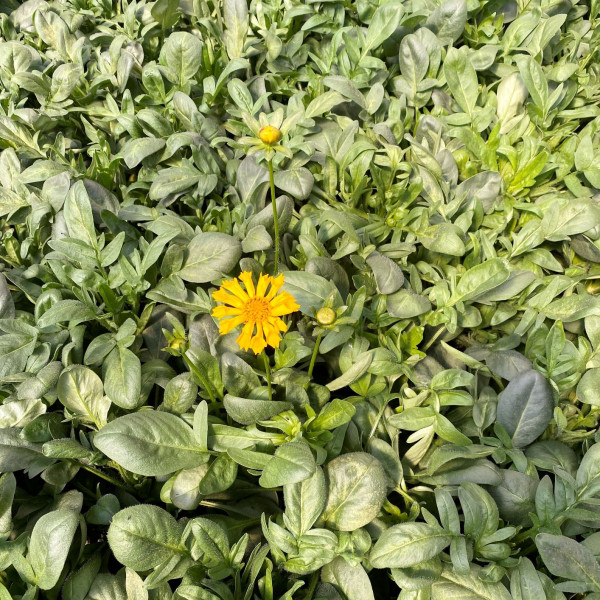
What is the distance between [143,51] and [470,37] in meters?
1.58

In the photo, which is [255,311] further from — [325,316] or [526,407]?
[526,407]

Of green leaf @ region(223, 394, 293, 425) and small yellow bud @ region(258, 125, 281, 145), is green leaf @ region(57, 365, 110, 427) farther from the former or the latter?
small yellow bud @ region(258, 125, 281, 145)

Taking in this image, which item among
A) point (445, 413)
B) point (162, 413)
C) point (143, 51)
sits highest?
point (143, 51)

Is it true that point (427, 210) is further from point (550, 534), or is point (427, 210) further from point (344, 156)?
point (550, 534)

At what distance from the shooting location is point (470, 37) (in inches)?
103

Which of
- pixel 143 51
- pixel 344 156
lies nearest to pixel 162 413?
pixel 344 156

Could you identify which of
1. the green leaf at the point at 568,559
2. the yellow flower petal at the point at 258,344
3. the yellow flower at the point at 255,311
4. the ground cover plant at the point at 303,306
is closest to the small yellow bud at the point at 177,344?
the ground cover plant at the point at 303,306

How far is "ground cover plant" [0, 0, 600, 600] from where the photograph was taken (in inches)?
52.7

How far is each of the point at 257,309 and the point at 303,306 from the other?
321 millimetres

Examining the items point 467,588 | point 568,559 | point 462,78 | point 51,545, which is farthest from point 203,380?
point 462,78

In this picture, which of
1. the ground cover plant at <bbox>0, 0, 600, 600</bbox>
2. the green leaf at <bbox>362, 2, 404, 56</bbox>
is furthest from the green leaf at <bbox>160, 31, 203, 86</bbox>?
the green leaf at <bbox>362, 2, 404, 56</bbox>

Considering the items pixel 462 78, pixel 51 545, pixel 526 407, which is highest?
pixel 462 78

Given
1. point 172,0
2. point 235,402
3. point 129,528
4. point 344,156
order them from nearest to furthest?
point 129,528, point 235,402, point 344,156, point 172,0

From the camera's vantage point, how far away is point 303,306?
1612mm
